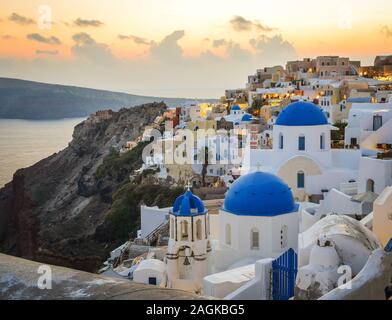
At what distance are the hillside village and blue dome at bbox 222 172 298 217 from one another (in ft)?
0.09

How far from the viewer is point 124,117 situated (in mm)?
77625

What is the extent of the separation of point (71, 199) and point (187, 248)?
48.2m

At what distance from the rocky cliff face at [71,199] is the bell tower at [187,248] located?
582 inches

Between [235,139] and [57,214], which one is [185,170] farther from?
[57,214]

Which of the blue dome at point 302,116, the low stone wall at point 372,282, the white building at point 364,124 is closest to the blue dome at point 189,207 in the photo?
the blue dome at point 302,116

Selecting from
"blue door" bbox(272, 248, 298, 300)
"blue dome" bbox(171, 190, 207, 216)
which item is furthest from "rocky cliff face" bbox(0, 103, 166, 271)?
"blue door" bbox(272, 248, 298, 300)

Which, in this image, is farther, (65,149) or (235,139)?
(65,149)

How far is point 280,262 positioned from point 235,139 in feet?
79.1

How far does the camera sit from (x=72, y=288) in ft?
6.80

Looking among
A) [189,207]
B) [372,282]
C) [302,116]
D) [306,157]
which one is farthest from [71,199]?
[372,282]

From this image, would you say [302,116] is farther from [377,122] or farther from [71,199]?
[71,199]

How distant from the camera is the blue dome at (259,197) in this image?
1336 centimetres

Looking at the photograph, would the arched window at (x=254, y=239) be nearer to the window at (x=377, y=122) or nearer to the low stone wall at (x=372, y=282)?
the low stone wall at (x=372, y=282)
